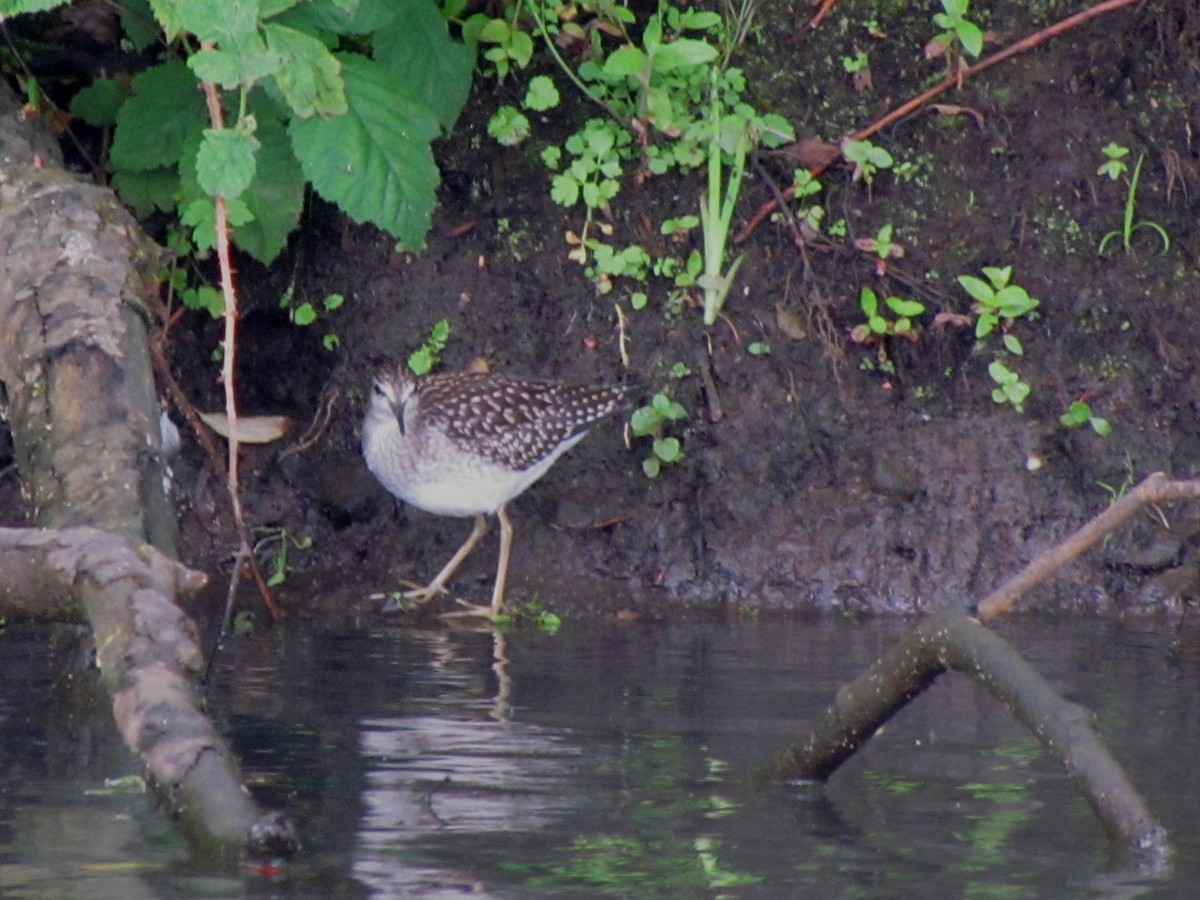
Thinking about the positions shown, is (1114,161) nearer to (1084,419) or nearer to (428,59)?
(1084,419)

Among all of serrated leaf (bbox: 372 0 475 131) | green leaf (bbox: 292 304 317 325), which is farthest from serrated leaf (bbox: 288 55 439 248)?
green leaf (bbox: 292 304 317 325)

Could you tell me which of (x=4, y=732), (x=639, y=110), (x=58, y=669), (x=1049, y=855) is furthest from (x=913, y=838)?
(x=639, y=110)

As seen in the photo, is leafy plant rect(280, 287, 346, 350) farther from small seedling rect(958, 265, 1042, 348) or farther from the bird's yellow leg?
small seedling rect(958, 265, 1042, 348)

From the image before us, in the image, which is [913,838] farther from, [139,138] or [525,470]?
[139,138]

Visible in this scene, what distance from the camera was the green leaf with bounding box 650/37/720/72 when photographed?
7.30m

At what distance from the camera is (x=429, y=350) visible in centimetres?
793

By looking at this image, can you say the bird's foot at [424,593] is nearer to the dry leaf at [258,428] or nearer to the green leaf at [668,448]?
the dry leaf at [258,428]

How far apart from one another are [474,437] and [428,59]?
58.0 inches

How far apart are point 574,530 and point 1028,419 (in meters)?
1.88

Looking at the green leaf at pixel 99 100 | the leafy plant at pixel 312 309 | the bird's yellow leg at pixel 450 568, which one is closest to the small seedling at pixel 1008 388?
the bird's yellow leg at pixel 450 568

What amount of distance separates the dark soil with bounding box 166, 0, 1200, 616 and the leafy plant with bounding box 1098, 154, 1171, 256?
5 centimetres

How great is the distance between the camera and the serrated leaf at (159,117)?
6.93 meters

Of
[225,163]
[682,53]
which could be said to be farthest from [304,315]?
[225,163]

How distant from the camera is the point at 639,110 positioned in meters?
7.61
